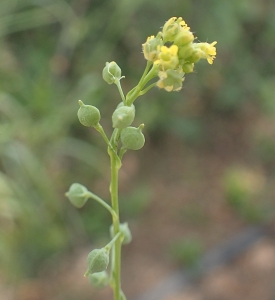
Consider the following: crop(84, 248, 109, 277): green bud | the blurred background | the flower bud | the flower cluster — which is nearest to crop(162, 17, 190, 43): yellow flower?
the flower cluster

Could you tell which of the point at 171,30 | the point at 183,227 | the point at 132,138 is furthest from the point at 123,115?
the point at 183,227

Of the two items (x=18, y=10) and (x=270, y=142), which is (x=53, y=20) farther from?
(x=270, y=142)

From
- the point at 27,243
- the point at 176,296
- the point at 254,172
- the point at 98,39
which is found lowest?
the point at 176,296

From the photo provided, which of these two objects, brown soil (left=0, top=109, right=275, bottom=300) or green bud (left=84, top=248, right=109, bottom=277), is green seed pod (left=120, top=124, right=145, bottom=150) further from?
brown soil (left=0, top=109, right=275, bottom=300)

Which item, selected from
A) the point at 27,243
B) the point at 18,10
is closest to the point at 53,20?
the point at 18,10

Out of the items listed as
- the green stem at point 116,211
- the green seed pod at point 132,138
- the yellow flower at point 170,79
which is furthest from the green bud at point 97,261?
the yellow flower at point 170,79

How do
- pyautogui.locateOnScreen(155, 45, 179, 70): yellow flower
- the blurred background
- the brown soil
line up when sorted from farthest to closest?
1. the brown soil
2. the blurred background
3. pyautogui.locateOnScreen(155, 45, 179, 70): yellow flower

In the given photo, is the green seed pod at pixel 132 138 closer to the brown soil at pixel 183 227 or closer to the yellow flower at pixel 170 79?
the yellow flower at pixel 170 79

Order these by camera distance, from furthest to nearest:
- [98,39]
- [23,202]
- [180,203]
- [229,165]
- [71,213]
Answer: [229,165] → [180,203] → [98,39] → [71,213] → [23,202]
